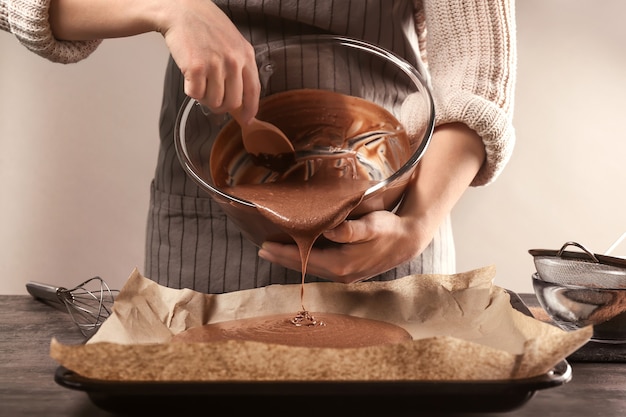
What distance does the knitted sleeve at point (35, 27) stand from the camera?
36.1 inches

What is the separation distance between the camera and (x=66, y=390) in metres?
0.63

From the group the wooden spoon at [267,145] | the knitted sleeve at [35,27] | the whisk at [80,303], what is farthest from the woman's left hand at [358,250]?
the knitted sleeve at [35,27]

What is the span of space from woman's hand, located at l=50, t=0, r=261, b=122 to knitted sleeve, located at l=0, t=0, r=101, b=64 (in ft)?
0.30

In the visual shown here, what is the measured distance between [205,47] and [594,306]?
471 mm

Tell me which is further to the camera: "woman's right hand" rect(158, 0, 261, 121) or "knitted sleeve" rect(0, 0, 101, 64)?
"knitted sleeve" rect(0, 0, 101, 64)

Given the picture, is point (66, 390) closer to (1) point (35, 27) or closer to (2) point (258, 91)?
(2) point (258, 91)

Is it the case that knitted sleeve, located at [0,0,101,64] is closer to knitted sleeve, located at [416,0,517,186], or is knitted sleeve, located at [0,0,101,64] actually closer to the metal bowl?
knitted sleeve, located at [416,0,517,186]

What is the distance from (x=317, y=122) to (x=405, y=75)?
113 millimetres

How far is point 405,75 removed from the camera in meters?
0.86

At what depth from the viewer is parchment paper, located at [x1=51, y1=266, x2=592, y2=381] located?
0.58 m

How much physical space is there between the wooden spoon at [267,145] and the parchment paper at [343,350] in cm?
15

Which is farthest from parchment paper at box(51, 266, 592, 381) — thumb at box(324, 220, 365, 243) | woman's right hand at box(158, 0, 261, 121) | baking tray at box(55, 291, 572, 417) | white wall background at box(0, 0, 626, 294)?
white wall background at box(0, 0, 626, 294)

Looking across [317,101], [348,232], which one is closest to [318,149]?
[317,101]

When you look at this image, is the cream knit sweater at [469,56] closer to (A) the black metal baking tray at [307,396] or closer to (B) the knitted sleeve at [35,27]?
(B) the knitted sleeve at [35,27]
